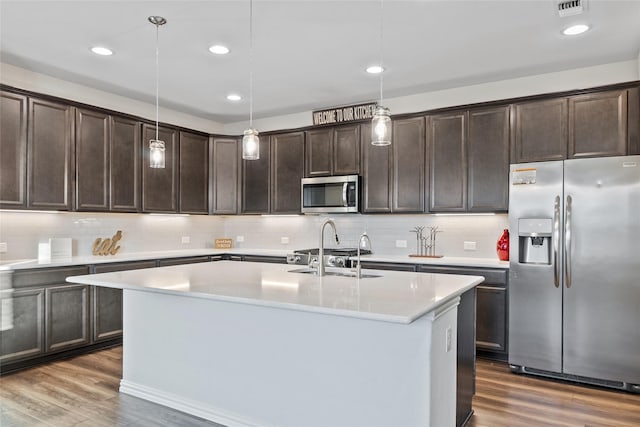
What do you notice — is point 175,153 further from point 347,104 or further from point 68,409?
point 68,409

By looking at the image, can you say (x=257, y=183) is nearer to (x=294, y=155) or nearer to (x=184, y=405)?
(x=294, y=155)

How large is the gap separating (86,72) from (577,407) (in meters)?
5.01

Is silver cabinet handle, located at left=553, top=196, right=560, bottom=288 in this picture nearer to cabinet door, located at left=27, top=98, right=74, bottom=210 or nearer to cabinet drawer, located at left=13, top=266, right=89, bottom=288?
cabinet drawer, located at left=13, top=266, right=89, bottom=288

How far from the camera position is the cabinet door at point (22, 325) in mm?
3477

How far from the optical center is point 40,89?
4137mm

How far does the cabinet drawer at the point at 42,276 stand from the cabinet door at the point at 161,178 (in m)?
1.15

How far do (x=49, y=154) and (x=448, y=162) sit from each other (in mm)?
3875

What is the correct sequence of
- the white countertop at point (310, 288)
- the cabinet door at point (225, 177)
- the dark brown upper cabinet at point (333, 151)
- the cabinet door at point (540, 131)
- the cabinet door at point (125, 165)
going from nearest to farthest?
the white countertop at point (310, 288) → the cabinet door at point (540, 131) → the cabinet door at point (125, 165) → the dark brown upper cabinet at point (333, 151) → the cabinet door at point (225, 177)

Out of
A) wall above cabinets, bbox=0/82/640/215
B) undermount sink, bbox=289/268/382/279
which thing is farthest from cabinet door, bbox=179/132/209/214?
undermount sink, bbox=289/268/382/279

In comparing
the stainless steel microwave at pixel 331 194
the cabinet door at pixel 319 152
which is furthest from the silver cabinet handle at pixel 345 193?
the cabinet door at pixel 319 152

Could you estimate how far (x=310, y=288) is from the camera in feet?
7.49

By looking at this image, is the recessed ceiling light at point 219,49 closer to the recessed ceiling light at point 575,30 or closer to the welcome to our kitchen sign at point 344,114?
the welcome to our kitchen sign at point 344,114

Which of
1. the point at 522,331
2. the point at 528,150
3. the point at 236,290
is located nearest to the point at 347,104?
the point at 528,150

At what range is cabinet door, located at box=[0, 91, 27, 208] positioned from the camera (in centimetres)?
364
